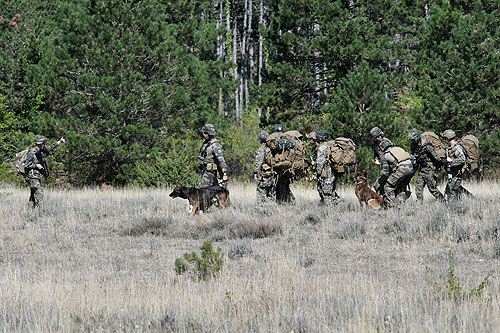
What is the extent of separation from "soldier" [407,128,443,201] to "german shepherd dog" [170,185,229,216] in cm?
418

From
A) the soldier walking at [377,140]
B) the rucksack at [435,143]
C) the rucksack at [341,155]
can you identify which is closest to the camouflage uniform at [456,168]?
the rucksack at [435,143]

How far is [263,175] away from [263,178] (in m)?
0.10

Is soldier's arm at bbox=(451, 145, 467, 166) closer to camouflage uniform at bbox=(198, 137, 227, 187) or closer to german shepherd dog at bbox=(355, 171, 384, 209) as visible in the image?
german shepherd dog at bbox=(355, 171, 384, 209)

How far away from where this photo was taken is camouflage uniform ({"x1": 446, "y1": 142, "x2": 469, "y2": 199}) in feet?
41.6

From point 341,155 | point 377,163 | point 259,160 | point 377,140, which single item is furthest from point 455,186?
point 259,160

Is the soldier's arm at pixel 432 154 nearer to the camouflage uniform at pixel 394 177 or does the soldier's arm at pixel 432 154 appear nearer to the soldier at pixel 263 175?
the camouflage uniform at pixel 394 177

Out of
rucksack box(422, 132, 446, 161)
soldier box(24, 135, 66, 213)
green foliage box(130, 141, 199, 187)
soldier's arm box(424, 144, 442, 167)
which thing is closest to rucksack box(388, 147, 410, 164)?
Result: soldier's arm box(424, 144, 442, 167)

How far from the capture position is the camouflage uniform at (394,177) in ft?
40.4

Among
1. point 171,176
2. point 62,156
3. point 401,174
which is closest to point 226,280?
point 401,174

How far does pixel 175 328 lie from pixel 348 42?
17902 mm

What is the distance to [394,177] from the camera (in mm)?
12367

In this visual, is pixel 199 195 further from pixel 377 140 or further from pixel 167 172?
pixel 167 172

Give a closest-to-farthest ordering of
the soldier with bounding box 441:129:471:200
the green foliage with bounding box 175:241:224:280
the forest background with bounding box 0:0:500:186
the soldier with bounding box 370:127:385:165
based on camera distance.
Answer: the green foliage with bounding box 175:241:224:280, the soldier with bounding box 441:129:471:200, the soldier with bounding box 370:127:385:165, the forest background with bounding box 0:0:500:186

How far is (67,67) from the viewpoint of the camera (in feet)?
66.0
